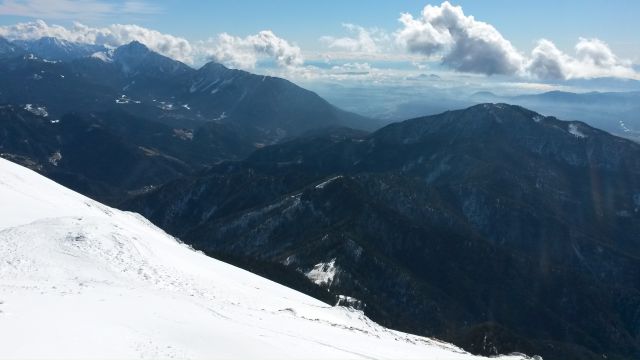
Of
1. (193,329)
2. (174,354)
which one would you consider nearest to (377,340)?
(193,329)

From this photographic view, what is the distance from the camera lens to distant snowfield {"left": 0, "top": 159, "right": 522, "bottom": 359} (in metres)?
47.4

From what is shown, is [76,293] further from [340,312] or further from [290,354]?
[340,312]

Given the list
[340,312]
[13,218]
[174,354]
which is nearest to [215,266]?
[340,312]

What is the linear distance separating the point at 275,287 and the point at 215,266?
13.6 metres

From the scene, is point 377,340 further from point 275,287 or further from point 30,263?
point 30,263

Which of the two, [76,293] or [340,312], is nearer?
[76,293]

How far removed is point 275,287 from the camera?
109m

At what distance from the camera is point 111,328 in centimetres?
5034

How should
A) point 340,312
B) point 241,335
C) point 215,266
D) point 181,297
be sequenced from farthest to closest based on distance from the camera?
point 215,266
point 340,312
point 181,297
point 241,335

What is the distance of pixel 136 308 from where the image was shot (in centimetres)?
5769

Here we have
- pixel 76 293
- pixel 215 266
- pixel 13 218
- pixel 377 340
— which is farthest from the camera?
pixel 215 266

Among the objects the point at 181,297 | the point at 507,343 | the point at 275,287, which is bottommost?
the point at 507,343

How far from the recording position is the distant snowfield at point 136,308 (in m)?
47.4

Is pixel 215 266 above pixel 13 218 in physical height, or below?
below
